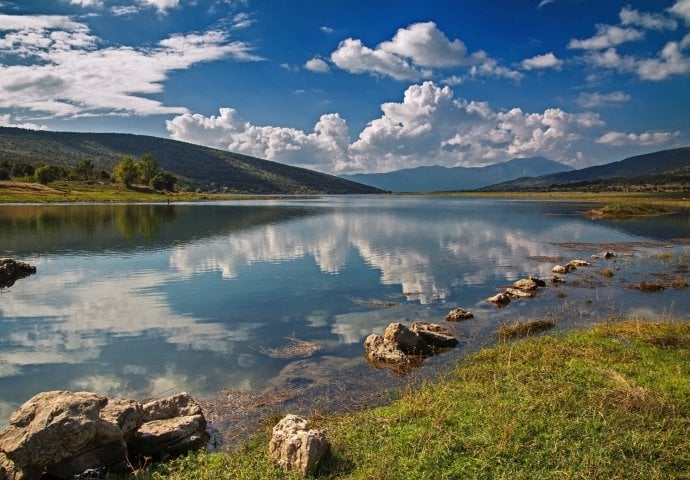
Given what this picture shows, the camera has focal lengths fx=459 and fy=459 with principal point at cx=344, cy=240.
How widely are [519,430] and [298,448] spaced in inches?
259

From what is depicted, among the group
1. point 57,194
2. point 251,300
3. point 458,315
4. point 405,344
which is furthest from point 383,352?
point 57,194

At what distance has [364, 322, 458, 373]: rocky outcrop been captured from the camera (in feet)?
74.3

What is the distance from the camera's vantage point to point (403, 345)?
24016mm

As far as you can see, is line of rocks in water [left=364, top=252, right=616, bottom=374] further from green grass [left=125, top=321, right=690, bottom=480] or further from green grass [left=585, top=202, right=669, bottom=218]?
green grass [left=585, top=202, right=669, bottom=218]

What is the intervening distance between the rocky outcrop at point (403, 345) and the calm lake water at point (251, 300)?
85cm

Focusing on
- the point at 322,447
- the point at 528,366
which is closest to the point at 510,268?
the point at 528,366

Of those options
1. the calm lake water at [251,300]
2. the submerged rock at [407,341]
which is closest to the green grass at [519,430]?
the submerged rock at [407,341]

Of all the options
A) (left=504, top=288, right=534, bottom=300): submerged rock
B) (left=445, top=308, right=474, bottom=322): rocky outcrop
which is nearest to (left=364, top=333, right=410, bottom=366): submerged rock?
(left=445, top=308, right=474, bottom=322): rocky outcrop

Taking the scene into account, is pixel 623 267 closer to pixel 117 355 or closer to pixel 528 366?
pixel 528 366

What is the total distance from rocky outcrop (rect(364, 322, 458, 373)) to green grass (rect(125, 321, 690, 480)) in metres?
3.31

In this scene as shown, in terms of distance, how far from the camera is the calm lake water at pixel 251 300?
21.7 metres

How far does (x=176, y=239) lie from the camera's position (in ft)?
234

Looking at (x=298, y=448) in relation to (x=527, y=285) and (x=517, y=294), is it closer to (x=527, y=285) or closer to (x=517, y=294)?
(x=517, y=294)

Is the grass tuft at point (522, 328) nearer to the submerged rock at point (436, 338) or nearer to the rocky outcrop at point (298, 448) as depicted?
the submerged rock at point (436, 338)
